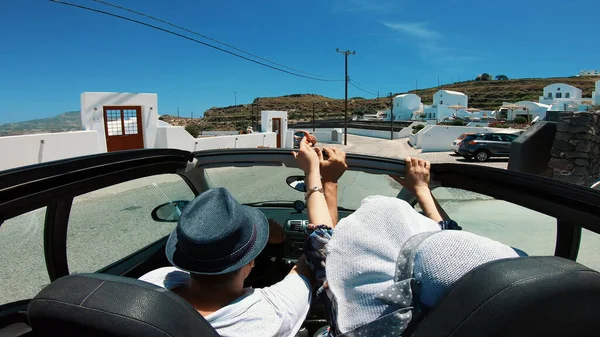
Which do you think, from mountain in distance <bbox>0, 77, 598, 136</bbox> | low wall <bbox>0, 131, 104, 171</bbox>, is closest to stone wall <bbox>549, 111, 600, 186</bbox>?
low wall <bbox>0, 131, 104, 171</bbox>

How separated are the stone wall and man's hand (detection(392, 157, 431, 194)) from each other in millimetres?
8865

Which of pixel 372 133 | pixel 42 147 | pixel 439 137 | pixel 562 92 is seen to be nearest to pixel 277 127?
pixel 439 137

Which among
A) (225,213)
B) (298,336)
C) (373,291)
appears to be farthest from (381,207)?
(298,336)

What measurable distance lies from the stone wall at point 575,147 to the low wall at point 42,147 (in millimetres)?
13361

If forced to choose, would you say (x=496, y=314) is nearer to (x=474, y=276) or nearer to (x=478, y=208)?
(x=474, y=276)

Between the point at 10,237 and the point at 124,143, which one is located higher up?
the point at 124,143

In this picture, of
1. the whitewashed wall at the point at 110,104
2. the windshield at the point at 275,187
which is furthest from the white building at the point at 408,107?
the windshield at the point at 275,187

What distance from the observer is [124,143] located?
53.3 ft

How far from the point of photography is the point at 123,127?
16250 mm

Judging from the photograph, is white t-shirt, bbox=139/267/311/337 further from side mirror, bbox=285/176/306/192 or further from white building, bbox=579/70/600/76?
white building, bbox=579/70/600/76

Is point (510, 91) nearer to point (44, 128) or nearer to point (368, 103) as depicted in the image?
point (368, 103)

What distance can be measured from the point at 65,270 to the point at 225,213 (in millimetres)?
1235

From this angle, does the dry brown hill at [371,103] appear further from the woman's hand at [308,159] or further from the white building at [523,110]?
the woman's hand at [308,159]

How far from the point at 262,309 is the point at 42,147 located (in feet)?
43.5
